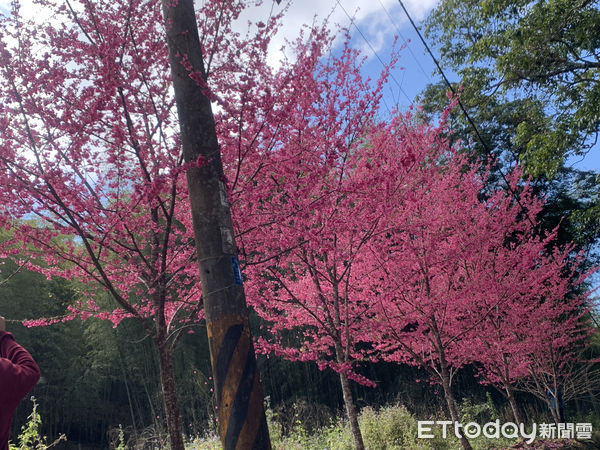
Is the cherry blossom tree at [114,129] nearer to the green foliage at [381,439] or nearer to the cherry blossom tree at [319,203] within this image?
the cherry blossom tree at [319,203]

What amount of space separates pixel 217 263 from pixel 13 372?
101 cm

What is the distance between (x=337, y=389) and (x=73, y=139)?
1320cm

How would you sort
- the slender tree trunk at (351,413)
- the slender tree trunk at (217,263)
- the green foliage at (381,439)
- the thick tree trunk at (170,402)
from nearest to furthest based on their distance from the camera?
the slender tree trunk at (217,263), the thick tree trunk at (170,402), the slender tree trunk at (351,413), the green foliage at (381,439)

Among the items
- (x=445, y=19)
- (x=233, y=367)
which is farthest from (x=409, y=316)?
(x=445, y=19)

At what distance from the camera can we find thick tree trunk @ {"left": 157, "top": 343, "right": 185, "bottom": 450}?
12.5ft

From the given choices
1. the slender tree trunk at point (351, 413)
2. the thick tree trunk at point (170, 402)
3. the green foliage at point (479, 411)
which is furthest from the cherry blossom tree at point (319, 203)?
the green foliage at point (479, 411)

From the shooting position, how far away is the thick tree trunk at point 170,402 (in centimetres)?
380

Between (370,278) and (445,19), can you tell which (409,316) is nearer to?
(370,278)

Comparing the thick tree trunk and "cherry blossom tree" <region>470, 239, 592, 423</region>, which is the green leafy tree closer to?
"cherry blossom tree" <region>470, 239, 592, 423</region>

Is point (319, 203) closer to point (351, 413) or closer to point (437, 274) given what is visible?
point (351, 413)

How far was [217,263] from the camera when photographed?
2.47 metres

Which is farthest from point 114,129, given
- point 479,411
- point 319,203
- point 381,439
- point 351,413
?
point 479,411

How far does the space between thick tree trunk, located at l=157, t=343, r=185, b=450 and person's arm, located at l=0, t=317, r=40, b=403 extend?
1747 millimetres

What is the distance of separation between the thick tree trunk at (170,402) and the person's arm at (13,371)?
1.75 metres
